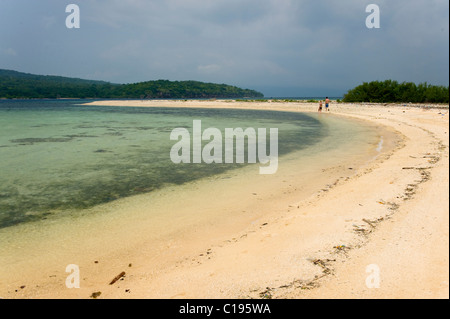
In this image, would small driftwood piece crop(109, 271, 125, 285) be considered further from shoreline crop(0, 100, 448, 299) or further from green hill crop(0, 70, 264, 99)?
green hill crop(0, 70, 264, 99)

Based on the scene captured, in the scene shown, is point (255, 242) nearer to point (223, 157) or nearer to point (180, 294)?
point (180, 294)

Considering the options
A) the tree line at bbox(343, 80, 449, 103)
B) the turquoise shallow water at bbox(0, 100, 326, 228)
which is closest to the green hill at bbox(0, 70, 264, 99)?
the tree line at bbox(343, 80, 449, 103)

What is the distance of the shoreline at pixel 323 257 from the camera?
273 centimetres

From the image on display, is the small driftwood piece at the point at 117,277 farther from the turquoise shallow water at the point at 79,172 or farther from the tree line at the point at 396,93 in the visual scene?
the tree line at the point at 396,93

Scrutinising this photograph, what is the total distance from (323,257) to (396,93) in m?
52.9

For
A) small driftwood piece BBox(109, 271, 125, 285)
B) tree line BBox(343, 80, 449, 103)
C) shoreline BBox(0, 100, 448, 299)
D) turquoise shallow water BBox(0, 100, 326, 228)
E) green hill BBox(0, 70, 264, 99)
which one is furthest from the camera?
green hill BBox(0, 70, 264, 99)

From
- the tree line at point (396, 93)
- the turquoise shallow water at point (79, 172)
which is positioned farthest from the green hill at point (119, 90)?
the turquoise shallow water at point (79, 172)

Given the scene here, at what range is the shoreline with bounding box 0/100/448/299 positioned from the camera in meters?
2.73

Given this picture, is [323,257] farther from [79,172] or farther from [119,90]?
[119,90]

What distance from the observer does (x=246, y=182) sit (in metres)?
7.75

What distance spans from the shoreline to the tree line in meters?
45.1

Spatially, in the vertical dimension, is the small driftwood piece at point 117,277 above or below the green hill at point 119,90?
below

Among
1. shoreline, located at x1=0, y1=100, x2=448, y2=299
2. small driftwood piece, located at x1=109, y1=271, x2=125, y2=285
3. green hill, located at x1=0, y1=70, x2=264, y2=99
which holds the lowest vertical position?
small driftwood piece, located at x1=109, y1=271, x2=125, y2=285

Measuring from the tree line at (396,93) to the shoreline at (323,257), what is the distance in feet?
148
